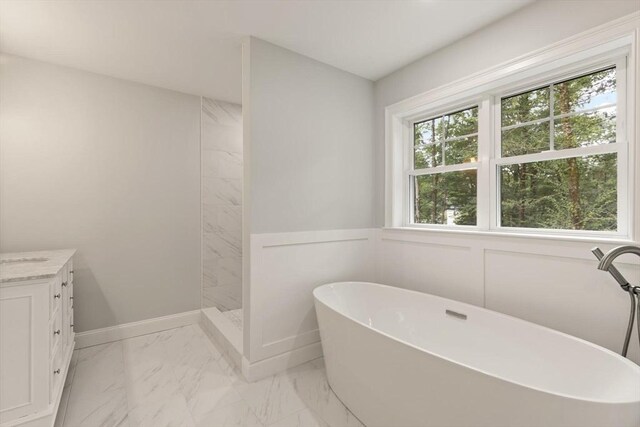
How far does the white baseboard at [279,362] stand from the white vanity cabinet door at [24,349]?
107cm

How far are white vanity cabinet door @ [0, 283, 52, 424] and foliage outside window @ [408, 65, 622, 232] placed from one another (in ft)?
8.96

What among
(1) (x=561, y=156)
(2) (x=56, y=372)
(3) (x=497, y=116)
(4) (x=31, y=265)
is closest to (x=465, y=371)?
(1) (x=561, y=156)

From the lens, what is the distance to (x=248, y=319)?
2.08 m

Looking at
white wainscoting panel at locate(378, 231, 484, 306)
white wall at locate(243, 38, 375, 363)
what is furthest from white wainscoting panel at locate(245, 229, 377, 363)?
white wainscoting panel at locate(378, 231, 484, 306)

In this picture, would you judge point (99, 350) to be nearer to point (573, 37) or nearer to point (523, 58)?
point (523, 58)

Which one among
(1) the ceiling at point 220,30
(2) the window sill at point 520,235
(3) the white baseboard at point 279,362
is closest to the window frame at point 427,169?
(2) the window sill at point 520,235

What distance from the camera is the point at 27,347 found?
1.42m

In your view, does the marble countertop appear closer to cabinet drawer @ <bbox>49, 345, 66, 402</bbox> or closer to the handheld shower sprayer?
cabinet drawer @ <bbox>49, 345, 66, 402</bbox>

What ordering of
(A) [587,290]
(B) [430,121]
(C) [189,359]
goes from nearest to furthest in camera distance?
(A) [587,290]
(C) [189,359]
(B) [430,121]

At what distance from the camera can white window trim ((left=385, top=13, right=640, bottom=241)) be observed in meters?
1.47

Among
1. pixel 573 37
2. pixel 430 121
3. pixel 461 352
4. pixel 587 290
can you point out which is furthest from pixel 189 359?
pixel 573 37

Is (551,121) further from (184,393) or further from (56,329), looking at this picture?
(56,329)

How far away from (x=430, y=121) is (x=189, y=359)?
2900 millimetres

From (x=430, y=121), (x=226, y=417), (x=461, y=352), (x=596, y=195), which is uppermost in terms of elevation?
(x=430, y=121)
